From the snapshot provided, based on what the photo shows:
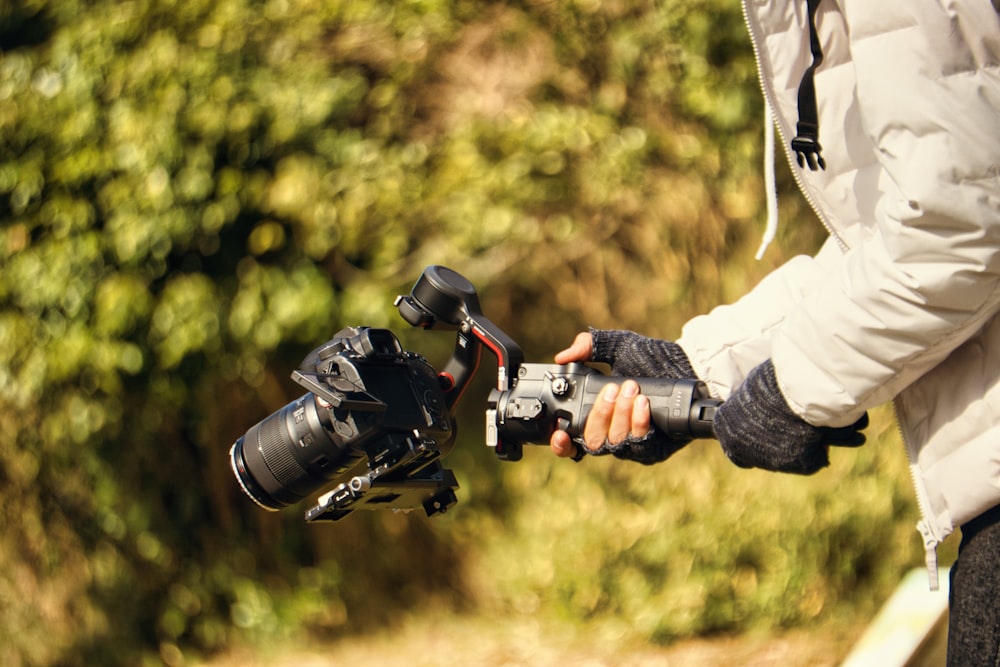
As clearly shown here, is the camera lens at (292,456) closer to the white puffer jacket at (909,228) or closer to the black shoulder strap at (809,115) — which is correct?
the white puffer jacket at (909,228)

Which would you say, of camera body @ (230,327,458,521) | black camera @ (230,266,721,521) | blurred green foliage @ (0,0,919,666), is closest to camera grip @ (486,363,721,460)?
black camera @ (230,266,721,521)

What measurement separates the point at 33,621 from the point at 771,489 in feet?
9.21

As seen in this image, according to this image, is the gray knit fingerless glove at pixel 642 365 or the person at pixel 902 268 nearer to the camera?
the person at pixel 902 268

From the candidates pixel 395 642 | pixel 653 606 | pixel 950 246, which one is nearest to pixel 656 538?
pixel 653 606

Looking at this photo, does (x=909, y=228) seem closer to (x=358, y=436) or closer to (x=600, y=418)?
(x=600, y=418)

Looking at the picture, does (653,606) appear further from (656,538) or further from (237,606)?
(237,606)

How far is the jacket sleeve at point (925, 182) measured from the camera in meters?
1.47

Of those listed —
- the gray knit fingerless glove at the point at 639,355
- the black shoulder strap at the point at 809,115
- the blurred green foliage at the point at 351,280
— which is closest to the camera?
the black shoulder strap at the point at 809,115

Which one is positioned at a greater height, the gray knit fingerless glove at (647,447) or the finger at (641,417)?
the finger at (641,417)

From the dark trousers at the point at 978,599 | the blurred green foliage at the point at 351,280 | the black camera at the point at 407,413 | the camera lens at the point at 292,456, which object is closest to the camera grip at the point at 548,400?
the black camera at the point at 407,413

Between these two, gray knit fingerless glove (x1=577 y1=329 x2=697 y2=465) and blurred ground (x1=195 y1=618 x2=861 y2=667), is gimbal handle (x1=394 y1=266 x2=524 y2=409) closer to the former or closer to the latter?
gray knit fingerless glove (x1=577 y1=329 x2=697 y2=465)

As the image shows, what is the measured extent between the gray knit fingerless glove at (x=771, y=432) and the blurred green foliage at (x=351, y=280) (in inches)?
86.9

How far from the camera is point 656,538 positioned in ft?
13.3

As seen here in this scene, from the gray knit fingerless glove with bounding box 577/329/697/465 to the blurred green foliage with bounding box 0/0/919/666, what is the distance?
1726 mm
